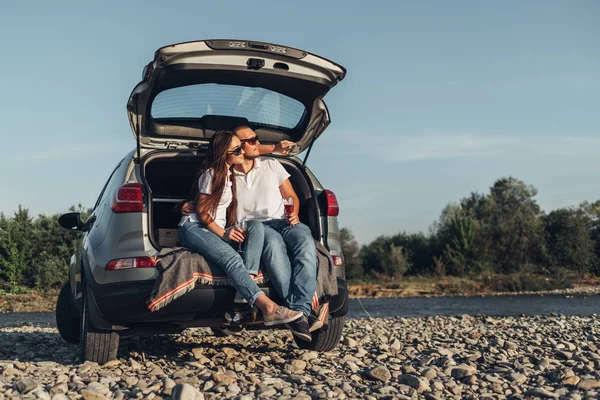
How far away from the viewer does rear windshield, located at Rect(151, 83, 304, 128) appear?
5613 millimetres

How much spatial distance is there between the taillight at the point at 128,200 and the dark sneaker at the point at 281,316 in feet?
4.16

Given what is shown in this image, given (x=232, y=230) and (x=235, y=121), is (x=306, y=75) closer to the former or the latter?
(x=235, y=121)

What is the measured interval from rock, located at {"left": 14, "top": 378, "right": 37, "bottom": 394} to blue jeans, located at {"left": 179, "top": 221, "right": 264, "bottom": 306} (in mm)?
1455

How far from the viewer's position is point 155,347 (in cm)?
643

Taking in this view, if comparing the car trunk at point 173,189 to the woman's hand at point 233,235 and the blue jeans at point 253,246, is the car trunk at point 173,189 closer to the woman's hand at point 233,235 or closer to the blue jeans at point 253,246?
the woman's hand at point 233,235

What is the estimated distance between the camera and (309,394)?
402cm

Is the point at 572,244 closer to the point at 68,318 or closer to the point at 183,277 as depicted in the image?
the point at 68,318

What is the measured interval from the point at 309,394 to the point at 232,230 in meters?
1.51

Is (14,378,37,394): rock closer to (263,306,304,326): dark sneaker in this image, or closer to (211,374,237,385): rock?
(211,374,237,385): rock

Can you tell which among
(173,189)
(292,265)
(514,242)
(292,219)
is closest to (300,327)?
(292,265)

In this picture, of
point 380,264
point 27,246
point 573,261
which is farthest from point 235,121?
point 573,261

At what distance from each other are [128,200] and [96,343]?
3.78 ft

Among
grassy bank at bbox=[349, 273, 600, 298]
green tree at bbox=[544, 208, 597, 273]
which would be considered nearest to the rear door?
grassy bank at bbox=[349, 273, 600, 298]

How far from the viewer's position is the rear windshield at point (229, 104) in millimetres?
5613
